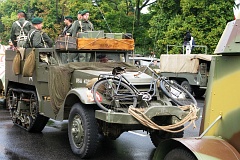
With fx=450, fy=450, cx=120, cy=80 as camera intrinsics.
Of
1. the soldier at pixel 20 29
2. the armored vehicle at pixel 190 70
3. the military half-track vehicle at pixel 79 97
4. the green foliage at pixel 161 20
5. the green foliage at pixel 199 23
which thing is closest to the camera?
the military half-track vehicle at pixel 79 97

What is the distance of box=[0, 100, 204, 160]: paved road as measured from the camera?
7417 millimetres

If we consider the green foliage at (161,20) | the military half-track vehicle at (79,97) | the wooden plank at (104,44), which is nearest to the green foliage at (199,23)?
the green foliage at (161,20)

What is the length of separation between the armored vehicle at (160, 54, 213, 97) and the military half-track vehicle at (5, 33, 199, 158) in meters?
9.19

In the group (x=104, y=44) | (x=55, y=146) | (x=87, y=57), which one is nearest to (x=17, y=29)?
(x=87, y=57)

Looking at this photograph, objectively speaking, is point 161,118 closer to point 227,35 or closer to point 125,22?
point 227,35

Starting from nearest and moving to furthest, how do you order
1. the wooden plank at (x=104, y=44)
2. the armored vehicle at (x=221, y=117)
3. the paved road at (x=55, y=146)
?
the armored vehicle at (x=221, y=117), the paved road at (x=55, y=146), the wooden plank at (x=104, y=44)

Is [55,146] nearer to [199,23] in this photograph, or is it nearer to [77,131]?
[77,131]

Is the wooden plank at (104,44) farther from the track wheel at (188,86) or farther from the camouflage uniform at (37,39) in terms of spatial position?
the track wheel at (188,86)

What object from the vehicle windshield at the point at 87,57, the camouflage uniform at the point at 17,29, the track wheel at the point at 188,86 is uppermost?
the camouflage uniform at the point at 17,29

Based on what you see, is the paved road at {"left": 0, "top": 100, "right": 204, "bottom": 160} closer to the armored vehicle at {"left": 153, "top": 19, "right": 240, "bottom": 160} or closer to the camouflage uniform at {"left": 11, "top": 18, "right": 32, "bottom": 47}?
the camouflage uniform at {"left": 11, "top": 18, "right": 32, "bottom": 47}

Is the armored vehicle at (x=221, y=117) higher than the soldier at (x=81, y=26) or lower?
lower

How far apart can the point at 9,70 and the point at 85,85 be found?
10.8 ft

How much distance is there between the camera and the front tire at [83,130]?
6.88 meters

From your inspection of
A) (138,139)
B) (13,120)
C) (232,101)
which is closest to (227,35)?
(232,101)
